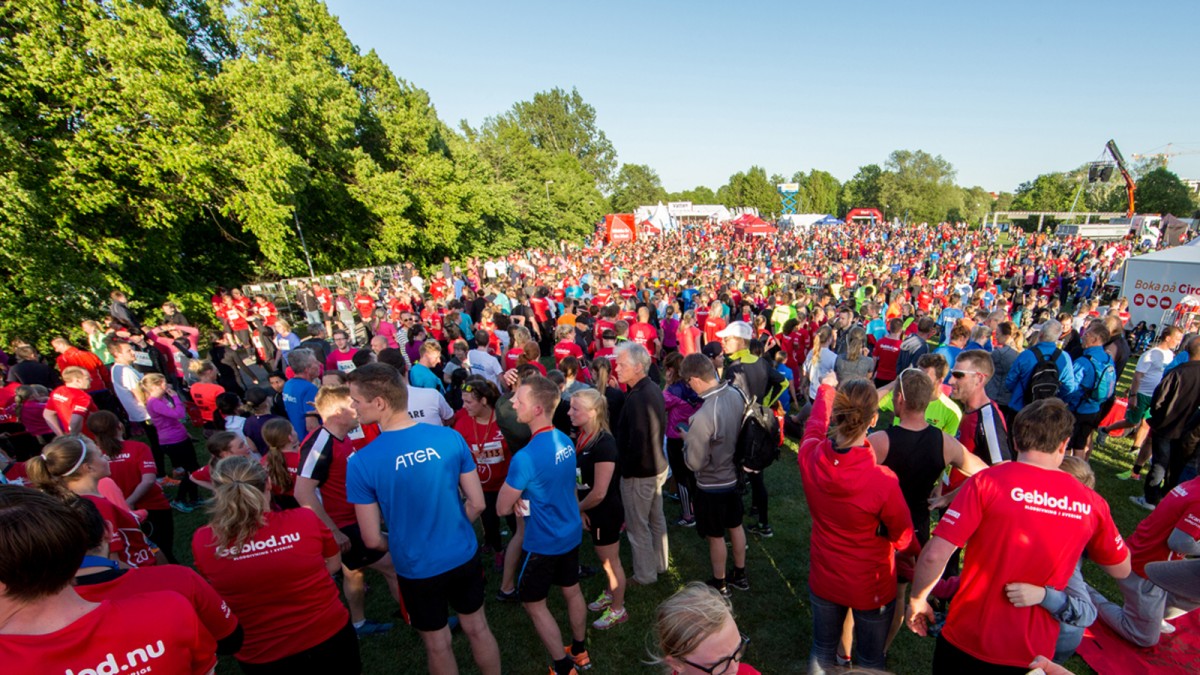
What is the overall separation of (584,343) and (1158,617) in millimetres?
7046

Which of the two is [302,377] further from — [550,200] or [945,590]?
[550,200]

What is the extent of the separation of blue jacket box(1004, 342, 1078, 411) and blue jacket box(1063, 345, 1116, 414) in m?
0.07

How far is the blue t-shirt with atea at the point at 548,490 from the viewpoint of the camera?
3057mm

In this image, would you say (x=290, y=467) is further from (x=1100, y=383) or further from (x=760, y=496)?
(x=1100, y=383)

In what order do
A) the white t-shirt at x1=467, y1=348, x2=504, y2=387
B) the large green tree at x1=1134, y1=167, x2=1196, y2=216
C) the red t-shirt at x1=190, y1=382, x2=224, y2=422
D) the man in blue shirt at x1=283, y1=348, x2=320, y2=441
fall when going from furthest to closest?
1. the large green tree at x1=1134, y1=167, x2=1196, y2=216
2. the white t-shirt at x1=467, y1=348, x2=504, y2=387
3. the red t-shirt at x1=190, y1=382, x2=224, y2=422
4. the man in blue shirt at x1=283, y1=348, x2=320, y2=441

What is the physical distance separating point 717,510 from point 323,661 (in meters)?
2.66

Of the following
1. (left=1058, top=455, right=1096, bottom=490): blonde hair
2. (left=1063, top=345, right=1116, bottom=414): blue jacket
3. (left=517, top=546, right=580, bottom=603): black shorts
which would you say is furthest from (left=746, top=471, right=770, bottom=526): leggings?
(left=1063, top=345, right=1116, bottom=414): blue jacket

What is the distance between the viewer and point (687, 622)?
1.49m

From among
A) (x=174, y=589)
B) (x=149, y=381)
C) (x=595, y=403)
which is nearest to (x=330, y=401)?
(x=174, y=589)

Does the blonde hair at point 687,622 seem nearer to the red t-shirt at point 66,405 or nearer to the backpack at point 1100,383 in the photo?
the backpack at point 1100,383

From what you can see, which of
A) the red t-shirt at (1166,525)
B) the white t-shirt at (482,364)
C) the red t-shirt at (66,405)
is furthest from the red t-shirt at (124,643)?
the red t-shirt at (66,405)

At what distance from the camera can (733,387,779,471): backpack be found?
12.0 feet

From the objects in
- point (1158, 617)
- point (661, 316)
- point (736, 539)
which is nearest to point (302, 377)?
point (736, 539)

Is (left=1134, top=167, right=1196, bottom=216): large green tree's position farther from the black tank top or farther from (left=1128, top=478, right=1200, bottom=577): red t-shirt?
the black tank top
